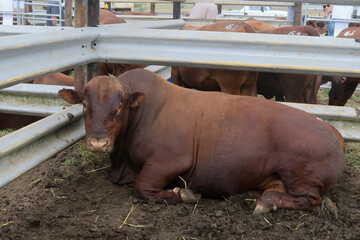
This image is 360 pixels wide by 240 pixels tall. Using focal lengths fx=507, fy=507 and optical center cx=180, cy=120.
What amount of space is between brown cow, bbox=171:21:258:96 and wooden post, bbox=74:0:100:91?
6.85 ft

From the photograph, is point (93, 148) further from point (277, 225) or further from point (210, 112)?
point (277, 225)

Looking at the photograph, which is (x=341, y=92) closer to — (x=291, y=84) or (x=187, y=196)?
(x=291, y=84)

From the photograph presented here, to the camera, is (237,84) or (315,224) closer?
(315,224)

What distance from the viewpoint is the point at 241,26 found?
6.86 metres

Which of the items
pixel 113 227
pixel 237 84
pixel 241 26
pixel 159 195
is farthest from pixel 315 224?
pixel 241 26

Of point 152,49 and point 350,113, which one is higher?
point 152,49

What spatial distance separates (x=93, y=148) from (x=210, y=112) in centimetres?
93

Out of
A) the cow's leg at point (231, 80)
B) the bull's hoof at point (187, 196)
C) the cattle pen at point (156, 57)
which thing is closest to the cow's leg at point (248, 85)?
the cow's leg at point (231, 80)

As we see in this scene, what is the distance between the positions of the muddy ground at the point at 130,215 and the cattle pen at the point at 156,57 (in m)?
0.34

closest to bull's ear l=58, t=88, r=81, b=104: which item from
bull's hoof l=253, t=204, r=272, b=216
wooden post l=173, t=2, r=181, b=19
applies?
bull's hoof l=253, t=204, r=272, b=216

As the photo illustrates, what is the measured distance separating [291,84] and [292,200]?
3.42 metres

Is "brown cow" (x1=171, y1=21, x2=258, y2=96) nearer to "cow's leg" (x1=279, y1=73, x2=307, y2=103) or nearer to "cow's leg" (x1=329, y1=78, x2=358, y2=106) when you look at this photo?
"cow's leg" (x1=279, y1=73, x2=307, y2=103)

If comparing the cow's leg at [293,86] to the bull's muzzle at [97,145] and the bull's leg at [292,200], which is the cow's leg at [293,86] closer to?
the bull's leg at [292,200]

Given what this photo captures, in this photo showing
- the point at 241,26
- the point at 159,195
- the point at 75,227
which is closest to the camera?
the point at 75,227
